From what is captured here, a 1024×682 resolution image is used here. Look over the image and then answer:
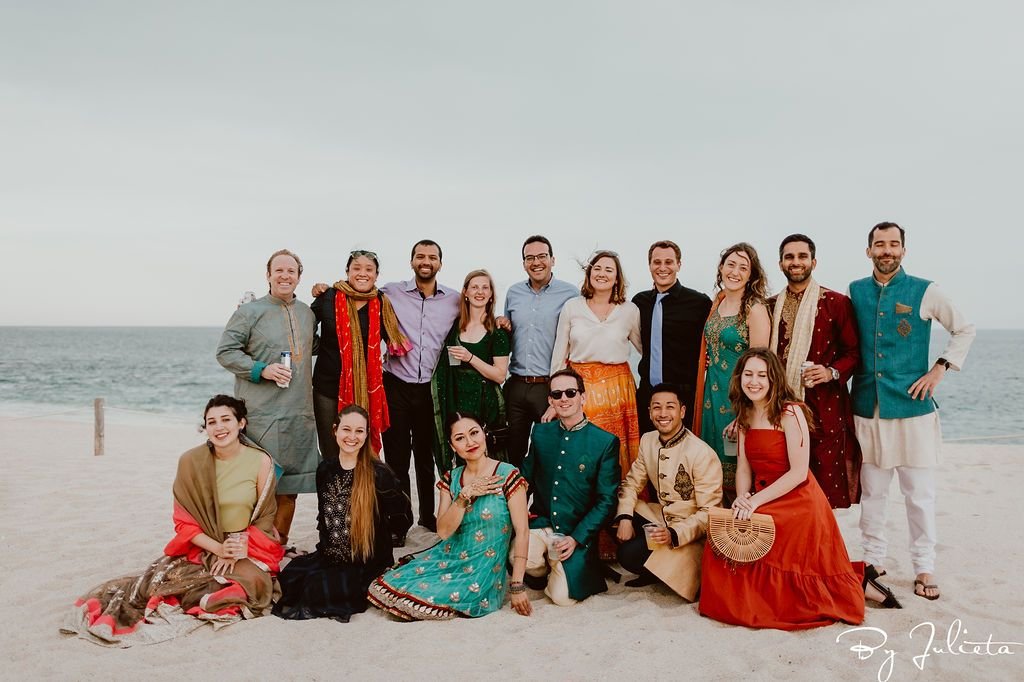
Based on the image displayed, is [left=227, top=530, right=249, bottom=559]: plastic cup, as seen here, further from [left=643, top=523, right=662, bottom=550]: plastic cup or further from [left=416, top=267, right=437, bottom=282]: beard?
[left=643, top=523, right=662, bottom=550]: plastic cup

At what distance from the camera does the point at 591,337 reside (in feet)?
13.7

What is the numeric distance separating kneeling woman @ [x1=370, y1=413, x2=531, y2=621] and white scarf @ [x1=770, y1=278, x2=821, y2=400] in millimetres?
1638

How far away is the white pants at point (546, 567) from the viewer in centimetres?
348

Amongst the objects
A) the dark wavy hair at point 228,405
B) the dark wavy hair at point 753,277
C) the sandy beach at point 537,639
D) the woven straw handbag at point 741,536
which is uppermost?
the dark wavy hair at point 753,277

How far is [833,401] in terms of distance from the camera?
368 centimetres

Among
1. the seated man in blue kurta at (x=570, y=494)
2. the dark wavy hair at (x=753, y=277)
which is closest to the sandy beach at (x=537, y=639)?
the seated man in blue kurta at (x=570, y=494)

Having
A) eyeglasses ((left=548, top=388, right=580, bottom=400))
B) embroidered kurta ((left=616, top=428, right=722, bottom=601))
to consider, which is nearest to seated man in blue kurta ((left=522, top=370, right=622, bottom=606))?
eyeglasses ((left=548, top=388, right=580, bottom=400))

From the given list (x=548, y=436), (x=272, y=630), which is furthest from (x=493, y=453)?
(x=272, y=630)

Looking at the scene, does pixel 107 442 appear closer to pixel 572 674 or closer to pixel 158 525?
pixel 158 525

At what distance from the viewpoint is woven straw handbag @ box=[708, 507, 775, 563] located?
3.22 meters

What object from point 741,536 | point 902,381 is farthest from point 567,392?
point 902,381

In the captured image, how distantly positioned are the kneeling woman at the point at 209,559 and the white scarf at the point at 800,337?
2975 millimetres

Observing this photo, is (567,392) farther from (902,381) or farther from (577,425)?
(902,381)

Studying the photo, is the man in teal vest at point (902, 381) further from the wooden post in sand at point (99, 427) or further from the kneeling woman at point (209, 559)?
the wooden post in sand at point (99, 427)
